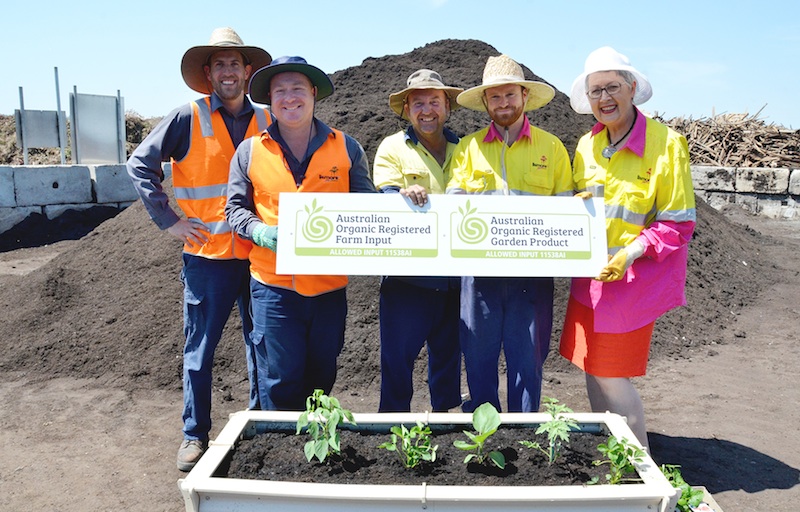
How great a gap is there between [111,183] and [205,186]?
921 cm

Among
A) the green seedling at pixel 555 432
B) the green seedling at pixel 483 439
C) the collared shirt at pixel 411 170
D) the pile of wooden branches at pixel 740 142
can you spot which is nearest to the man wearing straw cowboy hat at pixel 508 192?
the collared shirt at pixel 411 170

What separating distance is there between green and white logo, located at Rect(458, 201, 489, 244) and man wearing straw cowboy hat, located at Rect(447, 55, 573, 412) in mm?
251

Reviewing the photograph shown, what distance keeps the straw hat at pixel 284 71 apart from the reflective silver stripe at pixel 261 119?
0.17m

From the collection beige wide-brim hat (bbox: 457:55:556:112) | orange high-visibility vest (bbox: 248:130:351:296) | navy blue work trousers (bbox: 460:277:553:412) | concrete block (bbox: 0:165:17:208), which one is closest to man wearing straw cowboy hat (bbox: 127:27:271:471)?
orange high-visibility vest (bbox: 248:130:351:296)

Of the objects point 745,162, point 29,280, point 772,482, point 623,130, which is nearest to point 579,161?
point 623,130

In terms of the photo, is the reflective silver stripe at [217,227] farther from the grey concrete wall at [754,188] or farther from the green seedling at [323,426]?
the grey concrete wall at [754,188]

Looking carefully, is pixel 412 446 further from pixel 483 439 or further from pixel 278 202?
pixel 278 202

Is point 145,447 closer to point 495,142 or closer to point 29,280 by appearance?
point 495,142

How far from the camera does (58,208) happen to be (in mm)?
11414

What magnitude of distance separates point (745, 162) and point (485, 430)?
16223mm

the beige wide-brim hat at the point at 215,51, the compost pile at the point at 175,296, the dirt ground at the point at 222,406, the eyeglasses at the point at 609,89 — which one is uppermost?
the beige wide-brim hat at the point at 215,51

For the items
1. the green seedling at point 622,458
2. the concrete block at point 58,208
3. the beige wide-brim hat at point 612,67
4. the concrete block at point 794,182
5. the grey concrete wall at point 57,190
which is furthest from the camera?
the concrete block at point 794,182

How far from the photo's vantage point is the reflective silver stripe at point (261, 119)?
143 inches

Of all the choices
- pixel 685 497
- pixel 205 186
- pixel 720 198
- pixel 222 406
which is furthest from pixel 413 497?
pixel 720 198
